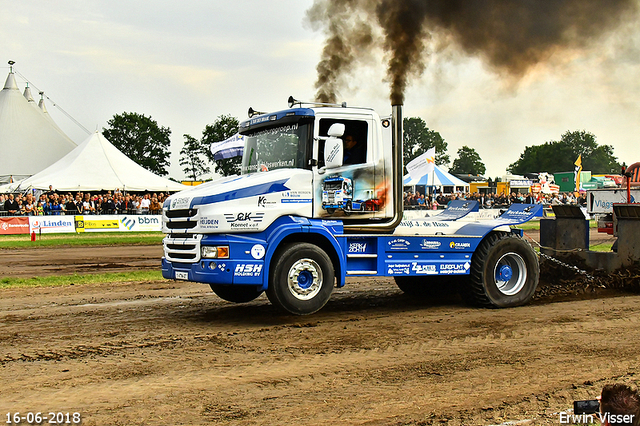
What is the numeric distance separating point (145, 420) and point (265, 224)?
3.90 m

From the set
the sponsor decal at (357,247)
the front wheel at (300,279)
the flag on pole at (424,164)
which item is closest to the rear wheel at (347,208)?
the sponsor decal at (357,247)

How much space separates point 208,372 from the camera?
5.86 metres

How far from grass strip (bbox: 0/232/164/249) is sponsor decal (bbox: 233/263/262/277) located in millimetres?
16594

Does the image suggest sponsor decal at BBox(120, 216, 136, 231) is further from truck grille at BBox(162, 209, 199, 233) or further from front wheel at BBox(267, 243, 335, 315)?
front wheel at BBox(267, 243, 335, 315)

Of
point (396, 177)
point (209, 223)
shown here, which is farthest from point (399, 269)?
point (209, 223)

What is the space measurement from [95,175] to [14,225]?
9730mm

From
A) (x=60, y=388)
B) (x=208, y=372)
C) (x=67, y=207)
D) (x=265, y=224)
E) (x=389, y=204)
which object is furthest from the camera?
(x=67, y=207)

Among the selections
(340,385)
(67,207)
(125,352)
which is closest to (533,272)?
(340,385)

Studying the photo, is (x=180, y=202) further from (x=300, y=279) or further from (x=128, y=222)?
(x=128, y=222)

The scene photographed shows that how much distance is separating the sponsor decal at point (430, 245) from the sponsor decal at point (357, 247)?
3.03ft

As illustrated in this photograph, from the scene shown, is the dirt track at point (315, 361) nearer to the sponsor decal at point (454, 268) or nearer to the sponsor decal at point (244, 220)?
the sponsor decal at point (454, 268)

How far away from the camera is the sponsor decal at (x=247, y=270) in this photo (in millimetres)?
7973

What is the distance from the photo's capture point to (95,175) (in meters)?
37.4

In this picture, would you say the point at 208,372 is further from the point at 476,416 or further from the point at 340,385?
the point at 476,416
